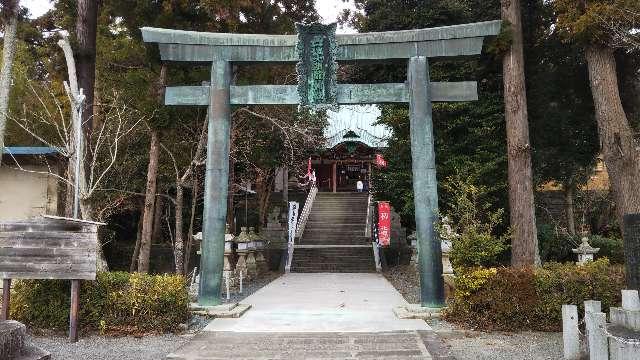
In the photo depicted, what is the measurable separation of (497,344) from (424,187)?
315 cm

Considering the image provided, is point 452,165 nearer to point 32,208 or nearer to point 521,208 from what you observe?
point 521,208

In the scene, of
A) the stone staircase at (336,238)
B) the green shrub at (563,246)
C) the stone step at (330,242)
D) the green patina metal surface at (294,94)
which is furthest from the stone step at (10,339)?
the stone step at (330,242)

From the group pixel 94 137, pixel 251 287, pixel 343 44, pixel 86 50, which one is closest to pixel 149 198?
pixel 86 50

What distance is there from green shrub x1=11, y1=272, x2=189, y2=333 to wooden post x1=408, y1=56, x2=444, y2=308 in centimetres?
433

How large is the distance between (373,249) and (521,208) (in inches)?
357

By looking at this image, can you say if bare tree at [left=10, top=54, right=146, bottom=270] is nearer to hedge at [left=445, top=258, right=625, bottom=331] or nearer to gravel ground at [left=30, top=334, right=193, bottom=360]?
gravel ground at [left=30, top=334, right=193, bottom=360]

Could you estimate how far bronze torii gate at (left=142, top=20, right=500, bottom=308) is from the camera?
9211mm

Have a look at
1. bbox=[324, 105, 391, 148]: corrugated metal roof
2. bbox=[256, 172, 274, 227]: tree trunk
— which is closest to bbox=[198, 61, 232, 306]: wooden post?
bbox=[256, 172, 274, 227]: tree trunk

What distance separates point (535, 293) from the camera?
7441 mm

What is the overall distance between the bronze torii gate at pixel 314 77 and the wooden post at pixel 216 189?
2 cm

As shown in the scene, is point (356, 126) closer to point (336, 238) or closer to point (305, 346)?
point (336, 238)

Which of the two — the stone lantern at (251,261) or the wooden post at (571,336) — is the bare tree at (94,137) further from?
the wooden post at (571,336)

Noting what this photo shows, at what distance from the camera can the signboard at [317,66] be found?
9430 millimetres

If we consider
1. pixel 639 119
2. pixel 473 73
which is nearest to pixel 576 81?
pixel 639 119
